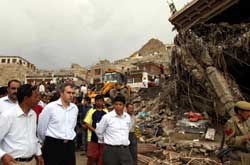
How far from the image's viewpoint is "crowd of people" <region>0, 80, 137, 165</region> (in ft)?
9.50

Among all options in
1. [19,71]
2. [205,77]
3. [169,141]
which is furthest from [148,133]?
[19,71]

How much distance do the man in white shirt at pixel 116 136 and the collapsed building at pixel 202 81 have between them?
262cm

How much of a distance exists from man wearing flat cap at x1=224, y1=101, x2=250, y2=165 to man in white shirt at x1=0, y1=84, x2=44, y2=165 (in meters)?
2.21

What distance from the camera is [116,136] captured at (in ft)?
15.0

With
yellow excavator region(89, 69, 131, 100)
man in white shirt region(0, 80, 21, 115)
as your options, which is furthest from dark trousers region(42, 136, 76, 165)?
yellow excavator region(89, 69, 131, 100)

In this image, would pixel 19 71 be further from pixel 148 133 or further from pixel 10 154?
pixel 10 154

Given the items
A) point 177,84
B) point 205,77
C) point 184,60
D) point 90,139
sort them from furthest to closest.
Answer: point 177,84
point 184,60
point 205,77
point 90,139

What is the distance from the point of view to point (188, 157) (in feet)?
24.4

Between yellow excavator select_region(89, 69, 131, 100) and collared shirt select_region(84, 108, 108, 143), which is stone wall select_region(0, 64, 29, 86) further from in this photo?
collared shirt select_region(84, 108, 108, 143)

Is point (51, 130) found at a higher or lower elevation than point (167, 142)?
higher

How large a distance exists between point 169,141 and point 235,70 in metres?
3.98

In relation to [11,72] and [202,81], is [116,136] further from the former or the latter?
[11,72]

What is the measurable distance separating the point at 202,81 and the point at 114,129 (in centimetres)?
640

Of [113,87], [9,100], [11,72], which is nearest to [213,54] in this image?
[9,100]
